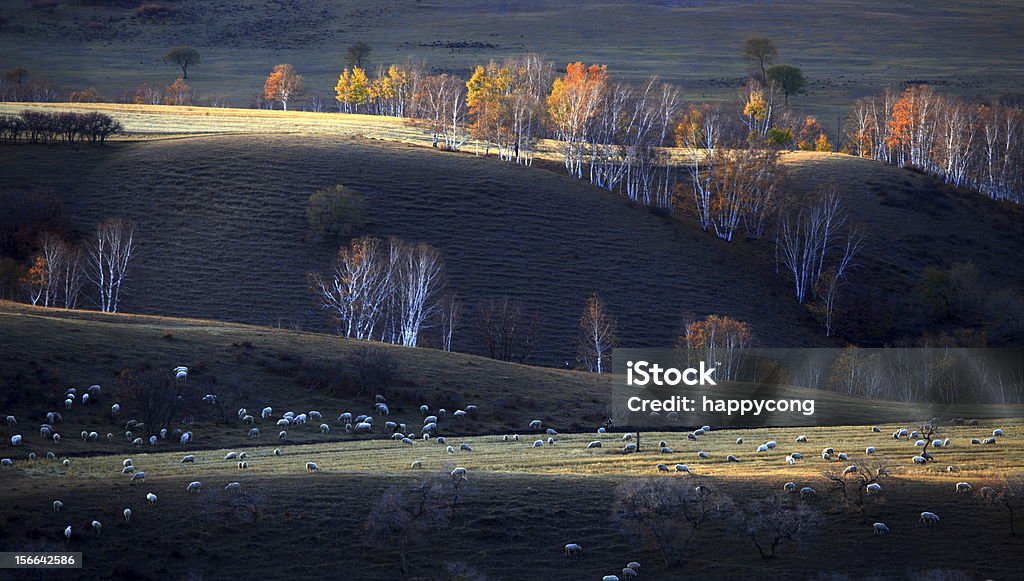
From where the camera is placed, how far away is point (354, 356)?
181 ft

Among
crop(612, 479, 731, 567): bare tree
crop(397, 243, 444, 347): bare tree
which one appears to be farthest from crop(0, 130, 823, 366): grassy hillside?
crop(612, 479, 731, 567): bare tree

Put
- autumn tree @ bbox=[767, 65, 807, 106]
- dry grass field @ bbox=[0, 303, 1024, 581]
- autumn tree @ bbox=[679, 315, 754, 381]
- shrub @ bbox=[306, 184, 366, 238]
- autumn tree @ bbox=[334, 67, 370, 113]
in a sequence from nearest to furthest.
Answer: dry grass field @ bbox=[0, 303, 1024, 581], autumn tree @ bbox=[679, 315, 754, 381], shrub @ bbox=[306, 184, 366, 238], autumn tree @ bbox=[334, 67, 370, 113], autumn tree @ bbox=[767, 65, 807, 106]

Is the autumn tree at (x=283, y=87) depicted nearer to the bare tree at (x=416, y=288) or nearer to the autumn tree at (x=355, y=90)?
the autumn tree at (x=355, y=90)

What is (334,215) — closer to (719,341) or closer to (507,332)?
(507,332)

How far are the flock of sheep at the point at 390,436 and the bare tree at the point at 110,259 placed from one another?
106 ft

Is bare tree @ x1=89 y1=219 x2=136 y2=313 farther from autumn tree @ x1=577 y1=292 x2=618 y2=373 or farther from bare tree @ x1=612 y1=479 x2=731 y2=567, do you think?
bare tree @ x1=612 y1=479 x2=731 y2=567

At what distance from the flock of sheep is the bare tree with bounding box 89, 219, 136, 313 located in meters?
32.2

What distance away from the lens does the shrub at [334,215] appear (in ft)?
292

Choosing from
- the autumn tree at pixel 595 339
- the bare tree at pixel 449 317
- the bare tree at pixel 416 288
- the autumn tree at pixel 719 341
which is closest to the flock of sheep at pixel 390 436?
the autumn tree at pixel 719 341

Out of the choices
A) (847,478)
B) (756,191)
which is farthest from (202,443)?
(756,191)

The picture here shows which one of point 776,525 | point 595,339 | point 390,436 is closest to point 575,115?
point 595,339

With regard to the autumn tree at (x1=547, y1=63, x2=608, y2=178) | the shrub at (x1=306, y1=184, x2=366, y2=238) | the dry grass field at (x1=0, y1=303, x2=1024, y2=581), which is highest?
the autumn tree at (x1=547, y1=63, x2=608, y2=178)

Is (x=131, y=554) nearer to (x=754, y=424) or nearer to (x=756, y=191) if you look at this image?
(x=754, y=424)

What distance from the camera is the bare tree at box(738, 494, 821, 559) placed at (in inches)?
1134
